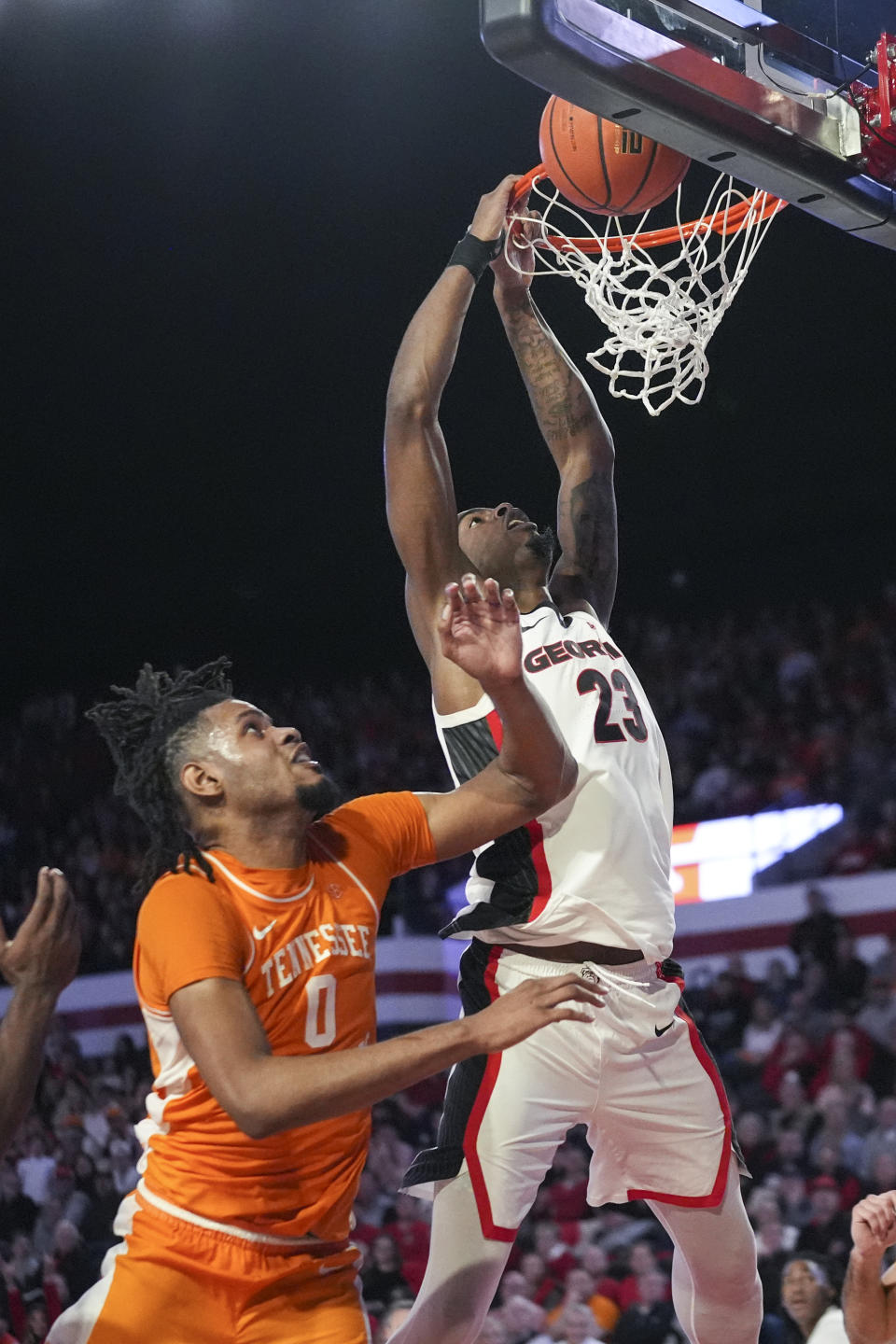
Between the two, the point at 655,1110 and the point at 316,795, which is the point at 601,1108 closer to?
the point at 655,1110

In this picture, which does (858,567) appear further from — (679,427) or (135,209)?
(135,209)

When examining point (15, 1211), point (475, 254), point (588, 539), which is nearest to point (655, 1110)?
point (588, 539)

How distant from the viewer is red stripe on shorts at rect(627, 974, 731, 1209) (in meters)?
3.66

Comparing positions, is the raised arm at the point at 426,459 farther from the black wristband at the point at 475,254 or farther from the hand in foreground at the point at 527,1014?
the hand in foreground at the point at 527,1014

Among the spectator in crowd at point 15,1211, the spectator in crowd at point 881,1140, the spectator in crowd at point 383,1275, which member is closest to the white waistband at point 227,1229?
the spectator in crowd at point 383,1275

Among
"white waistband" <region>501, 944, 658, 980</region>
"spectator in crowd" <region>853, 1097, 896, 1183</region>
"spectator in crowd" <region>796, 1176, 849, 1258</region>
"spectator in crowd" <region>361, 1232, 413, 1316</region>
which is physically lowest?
"spectator in crowd" <region>361, 1232, 413, 1316</region>

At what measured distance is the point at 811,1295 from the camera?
228 inches

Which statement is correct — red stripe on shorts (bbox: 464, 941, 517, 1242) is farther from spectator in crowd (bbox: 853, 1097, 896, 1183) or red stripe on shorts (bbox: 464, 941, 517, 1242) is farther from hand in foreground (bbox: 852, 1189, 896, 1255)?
spectator in crowd (bbox: 853, 1097, 896, 1183)

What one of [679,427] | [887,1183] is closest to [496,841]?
[887,1183]

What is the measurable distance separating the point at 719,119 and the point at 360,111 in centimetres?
720

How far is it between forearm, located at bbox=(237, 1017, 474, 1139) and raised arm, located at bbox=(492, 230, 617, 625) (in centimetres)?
193

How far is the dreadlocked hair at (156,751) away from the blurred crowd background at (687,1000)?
1109mm

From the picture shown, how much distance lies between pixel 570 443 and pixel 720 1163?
1.98m

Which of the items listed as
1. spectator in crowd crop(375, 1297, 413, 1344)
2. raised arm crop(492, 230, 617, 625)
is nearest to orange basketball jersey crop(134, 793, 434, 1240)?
raised arm crop(492, 230, 617, 625)
